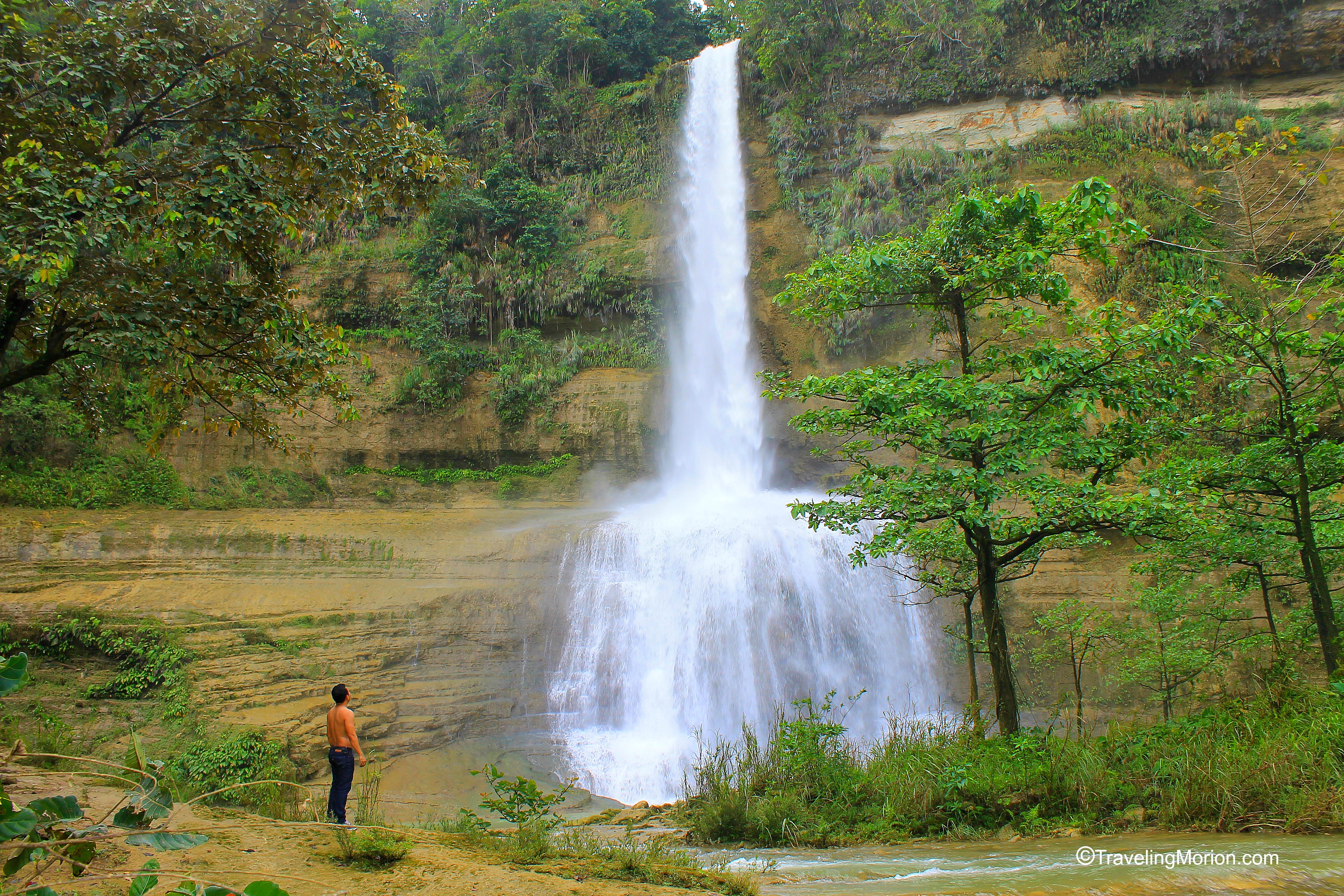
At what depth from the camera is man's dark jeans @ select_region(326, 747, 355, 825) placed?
7359 mm

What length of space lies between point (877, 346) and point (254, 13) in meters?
18.3

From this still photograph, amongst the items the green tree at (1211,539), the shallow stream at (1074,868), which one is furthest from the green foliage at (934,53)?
the shallow stream at (1074,868)

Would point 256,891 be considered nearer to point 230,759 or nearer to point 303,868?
point 303,868

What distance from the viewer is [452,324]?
2491 centimetres

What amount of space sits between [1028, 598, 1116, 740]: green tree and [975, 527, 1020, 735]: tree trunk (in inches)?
98.4

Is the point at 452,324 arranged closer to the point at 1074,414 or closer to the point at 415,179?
the point at 415,179

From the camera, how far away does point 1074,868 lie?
433cm

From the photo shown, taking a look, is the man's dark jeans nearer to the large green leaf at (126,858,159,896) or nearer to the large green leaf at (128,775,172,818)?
the large green leaf at (128,775,172,818)

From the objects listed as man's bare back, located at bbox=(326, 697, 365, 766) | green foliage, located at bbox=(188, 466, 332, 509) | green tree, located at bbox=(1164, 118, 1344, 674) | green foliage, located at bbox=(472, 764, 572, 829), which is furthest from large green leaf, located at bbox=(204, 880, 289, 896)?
green foliage, located at bbox=(188, 466, 332, 509)

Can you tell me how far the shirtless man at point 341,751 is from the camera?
7.39 m

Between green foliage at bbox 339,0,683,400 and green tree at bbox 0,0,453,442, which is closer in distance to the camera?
green tree at bbox 0,0,453,442

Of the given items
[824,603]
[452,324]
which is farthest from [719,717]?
[452,324]

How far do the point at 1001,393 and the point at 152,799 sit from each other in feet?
22.8

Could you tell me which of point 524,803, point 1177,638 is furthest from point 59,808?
point 1177,638
